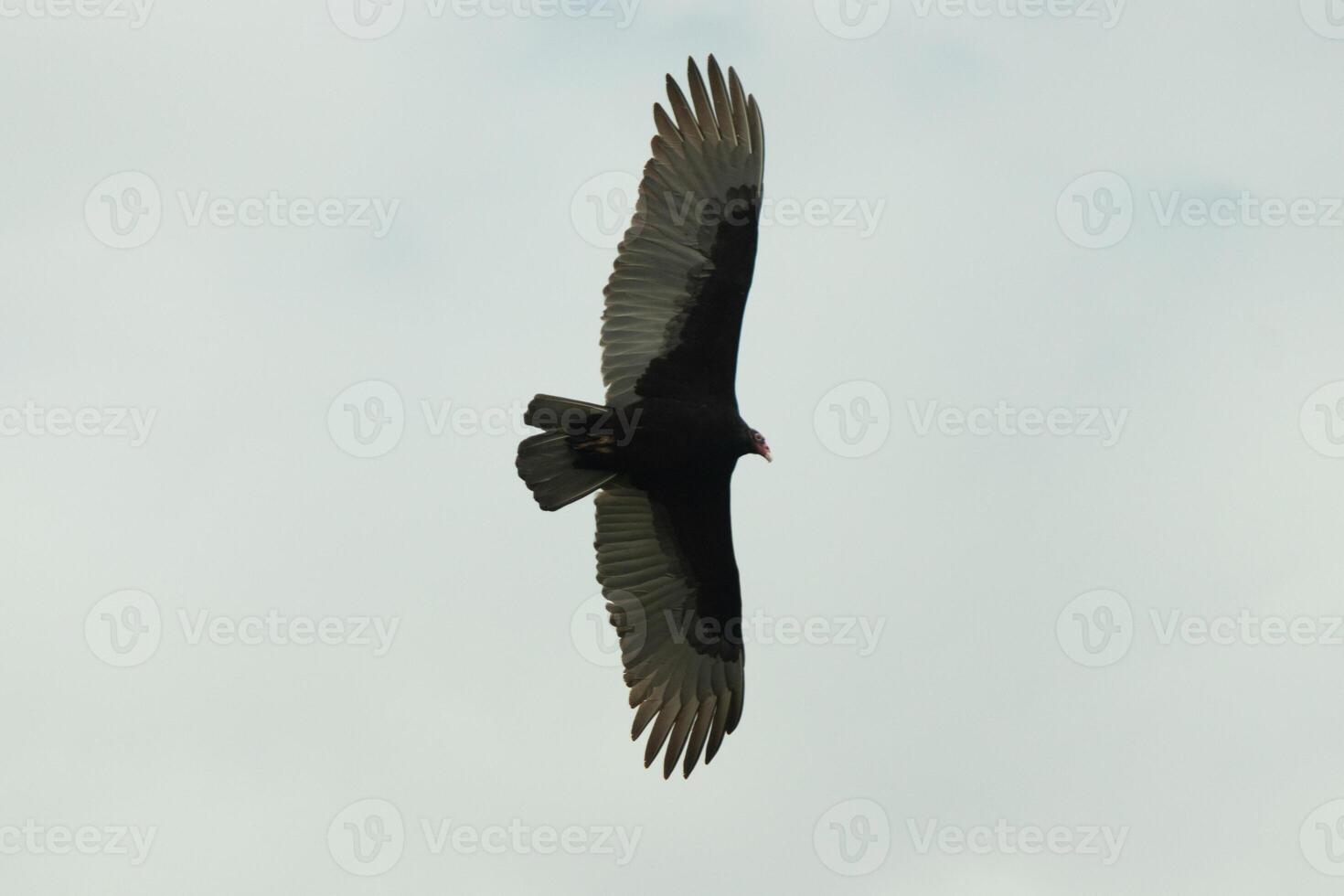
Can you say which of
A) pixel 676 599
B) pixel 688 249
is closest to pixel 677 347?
pixel 688 249

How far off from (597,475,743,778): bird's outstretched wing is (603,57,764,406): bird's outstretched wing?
1245mm

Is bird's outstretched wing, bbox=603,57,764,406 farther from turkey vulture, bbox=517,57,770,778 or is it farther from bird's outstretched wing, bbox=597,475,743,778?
bird's outstretched wing, bbox=597,475,743,778

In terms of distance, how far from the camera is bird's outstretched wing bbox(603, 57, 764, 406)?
14109 mm

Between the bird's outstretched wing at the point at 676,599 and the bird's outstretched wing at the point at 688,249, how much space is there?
4.08 feet

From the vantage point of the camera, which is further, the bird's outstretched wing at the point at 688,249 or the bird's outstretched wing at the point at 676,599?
the bird's outstretched wing at the point at 676,599

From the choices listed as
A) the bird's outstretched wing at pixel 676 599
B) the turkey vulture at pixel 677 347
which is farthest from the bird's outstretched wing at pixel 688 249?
the bird's outstretched wing at pixel 676 599

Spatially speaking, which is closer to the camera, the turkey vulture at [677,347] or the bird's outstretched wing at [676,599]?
the turkey vulture at [677,347]

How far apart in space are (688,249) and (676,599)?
3.01 m

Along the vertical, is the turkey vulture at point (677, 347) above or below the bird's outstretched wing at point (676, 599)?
above

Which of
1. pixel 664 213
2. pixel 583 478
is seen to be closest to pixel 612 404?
pixel 583 478

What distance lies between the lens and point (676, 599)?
1530 cm

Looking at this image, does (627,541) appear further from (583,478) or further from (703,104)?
(703,104)

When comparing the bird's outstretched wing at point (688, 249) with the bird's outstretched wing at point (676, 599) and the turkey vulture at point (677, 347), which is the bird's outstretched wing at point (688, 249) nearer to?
the turkey vulture at point (677, 347)

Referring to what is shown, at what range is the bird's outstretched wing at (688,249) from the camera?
555 inches
